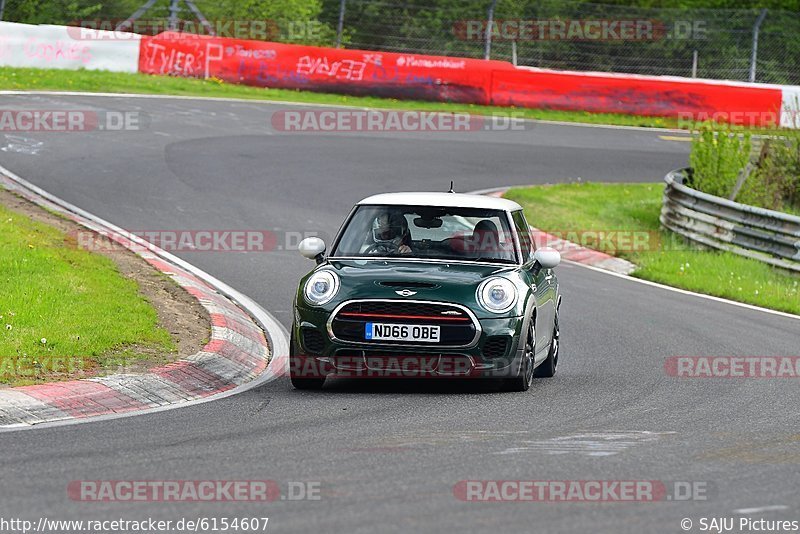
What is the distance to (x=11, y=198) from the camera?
16.4m

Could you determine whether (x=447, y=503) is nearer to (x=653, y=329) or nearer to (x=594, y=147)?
(x=653, y=329)

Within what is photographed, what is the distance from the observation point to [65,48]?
2969cm

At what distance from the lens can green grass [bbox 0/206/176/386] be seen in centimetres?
930

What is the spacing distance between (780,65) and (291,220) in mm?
19045

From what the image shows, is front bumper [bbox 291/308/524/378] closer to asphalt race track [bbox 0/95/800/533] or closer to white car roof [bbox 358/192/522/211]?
asphalt race track [bbox 0/95/800/533]

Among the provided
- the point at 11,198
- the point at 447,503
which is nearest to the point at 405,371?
the point at 447,503

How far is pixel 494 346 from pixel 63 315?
3.42 m

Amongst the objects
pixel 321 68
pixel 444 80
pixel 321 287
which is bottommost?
pixel 321 287

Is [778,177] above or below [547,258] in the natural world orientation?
below

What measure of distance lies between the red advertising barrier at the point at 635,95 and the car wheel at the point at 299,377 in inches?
908
